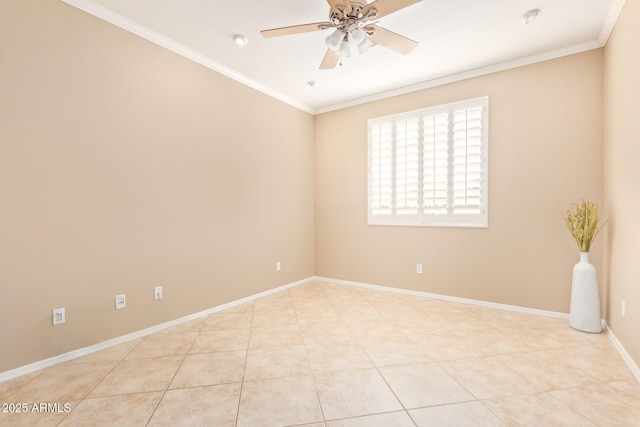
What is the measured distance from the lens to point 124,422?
1.64 m

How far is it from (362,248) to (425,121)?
6.68ft

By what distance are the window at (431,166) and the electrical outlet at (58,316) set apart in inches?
143

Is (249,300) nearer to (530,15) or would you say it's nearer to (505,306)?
(505,306)

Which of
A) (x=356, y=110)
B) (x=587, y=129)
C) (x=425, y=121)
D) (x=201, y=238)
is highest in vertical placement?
(x=356, y=110)

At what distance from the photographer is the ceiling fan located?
2028 millimetres

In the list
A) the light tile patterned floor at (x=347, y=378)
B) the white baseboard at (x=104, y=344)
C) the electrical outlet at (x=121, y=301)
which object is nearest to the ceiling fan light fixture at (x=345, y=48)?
the light tile patterned floor at (x=347, y=378)

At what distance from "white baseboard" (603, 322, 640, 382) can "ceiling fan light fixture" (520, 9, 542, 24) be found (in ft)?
9.27

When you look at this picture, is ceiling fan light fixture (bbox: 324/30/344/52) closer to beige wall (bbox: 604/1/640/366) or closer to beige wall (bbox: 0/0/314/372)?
beige wall (bbox: 0/0/314/372)

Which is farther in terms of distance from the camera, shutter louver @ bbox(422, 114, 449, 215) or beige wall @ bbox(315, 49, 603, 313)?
shutter louver @ bbox(422, 114, 449, 215)

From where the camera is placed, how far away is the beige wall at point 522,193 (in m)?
3.08

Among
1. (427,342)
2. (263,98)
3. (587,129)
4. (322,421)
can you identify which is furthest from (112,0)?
(587,129)

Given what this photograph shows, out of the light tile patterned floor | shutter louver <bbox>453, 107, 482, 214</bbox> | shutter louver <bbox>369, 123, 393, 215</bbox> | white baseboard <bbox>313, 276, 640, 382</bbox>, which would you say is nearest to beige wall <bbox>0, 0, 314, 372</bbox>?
the light tile patterned floor

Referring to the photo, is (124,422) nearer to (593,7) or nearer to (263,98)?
Answer: (263,98)

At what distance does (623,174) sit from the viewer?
2.41m
